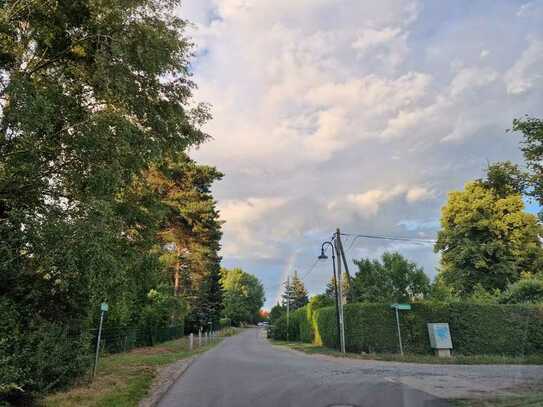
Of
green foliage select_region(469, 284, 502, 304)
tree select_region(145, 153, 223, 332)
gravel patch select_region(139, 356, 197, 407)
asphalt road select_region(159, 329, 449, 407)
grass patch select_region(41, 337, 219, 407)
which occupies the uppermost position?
tree select_region(145, 153, 223, 332)

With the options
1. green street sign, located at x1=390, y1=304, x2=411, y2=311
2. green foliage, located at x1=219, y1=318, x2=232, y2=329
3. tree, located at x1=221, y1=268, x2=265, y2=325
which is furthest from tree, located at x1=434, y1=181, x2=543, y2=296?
tree, located at x1=221, y1=268, x2=265, y2=325

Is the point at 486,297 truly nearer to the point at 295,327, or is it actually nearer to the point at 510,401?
the point at 295,327

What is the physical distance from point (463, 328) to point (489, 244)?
15355 millimetres

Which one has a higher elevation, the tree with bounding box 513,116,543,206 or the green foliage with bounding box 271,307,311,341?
the tree with bounding box 513,116,543,206

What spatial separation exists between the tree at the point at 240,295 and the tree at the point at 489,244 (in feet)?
206

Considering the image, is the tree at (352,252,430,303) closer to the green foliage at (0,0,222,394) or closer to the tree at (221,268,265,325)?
the green foliage at (0,0,222,394)

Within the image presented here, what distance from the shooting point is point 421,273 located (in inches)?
1387

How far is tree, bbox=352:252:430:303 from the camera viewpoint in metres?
33.0

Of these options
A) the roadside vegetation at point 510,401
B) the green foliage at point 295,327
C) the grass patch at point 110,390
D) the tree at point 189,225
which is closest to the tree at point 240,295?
the green foliage at point 295,327

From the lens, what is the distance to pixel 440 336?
1892cm

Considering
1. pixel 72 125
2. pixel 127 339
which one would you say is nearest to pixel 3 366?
pixel 72 125

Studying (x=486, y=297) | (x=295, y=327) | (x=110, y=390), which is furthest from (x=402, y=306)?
(x=295, y=327)

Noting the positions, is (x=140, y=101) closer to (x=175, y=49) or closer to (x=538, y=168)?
(x=175, y=49)

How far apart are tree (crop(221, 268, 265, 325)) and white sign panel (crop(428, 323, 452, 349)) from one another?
72.8 metres
